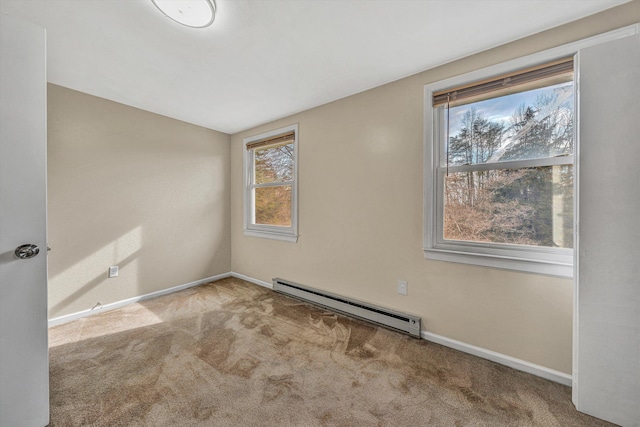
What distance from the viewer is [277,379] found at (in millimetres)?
1659

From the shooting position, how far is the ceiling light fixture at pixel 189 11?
4.63 ft

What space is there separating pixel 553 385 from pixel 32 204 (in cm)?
315

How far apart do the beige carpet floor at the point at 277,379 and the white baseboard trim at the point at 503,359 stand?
5cm

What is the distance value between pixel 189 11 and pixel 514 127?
2296 millimetres

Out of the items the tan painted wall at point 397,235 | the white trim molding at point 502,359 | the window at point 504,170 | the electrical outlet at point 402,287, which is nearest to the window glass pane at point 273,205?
the tan painted wall at point 397,235

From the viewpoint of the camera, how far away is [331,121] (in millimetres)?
2758

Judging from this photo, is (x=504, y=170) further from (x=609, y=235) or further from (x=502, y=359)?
(x=502, y=359)

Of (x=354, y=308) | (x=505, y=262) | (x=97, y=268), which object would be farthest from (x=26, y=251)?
(x=505, y=262)

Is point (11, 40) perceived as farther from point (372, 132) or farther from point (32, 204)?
point (372, 132)

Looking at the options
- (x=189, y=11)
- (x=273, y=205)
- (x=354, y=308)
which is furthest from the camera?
(x=273, y=205)

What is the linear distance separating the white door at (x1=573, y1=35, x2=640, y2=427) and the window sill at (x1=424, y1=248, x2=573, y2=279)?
0.24 m

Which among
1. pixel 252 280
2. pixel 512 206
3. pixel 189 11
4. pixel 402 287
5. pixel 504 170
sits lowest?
pixel 252 280

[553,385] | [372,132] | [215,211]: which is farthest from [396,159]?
[215,211]

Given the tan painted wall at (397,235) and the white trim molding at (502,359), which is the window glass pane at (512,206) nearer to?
the tan painted wall at (397,235)
